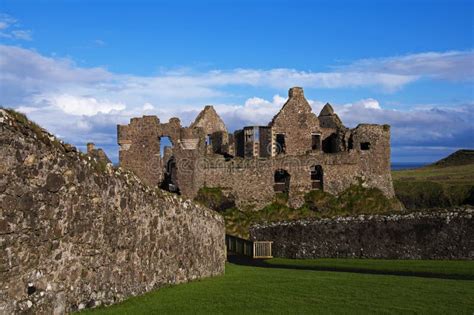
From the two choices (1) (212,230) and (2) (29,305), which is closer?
(2) (29,305)

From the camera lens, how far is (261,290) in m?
15.2

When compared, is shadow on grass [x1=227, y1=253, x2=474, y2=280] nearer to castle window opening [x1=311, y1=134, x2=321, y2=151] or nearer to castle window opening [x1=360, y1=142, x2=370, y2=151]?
castle window opening [x1=360, y1=142, x2=370, y2=151]

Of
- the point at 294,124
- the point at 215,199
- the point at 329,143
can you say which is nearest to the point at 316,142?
the point at 329,143

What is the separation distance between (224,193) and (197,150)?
354cm

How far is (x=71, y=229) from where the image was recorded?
1173cm

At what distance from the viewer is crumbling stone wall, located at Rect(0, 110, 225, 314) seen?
1002 centimetres

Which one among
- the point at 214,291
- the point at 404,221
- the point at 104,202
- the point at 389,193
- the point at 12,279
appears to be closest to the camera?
the point at 12,279

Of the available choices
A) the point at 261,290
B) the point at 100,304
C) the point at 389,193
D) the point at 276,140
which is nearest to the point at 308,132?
the point at 276,140

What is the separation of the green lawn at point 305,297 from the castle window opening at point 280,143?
2699 cm

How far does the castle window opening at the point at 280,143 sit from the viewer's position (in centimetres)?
4481

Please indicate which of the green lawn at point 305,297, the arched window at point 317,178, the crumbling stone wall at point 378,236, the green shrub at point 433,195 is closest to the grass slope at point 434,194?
the green shrub at point 433,195

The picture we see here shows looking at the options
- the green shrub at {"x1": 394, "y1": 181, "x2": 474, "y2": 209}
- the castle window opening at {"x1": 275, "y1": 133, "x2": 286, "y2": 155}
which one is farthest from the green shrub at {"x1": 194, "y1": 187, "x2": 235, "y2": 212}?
the green shrub at {"x1": 394, "y1": 181, "x2": 474, "y2": 209}

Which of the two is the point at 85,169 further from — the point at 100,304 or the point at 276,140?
the point at 276,140

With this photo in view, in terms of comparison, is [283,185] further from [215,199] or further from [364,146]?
[364,146]
